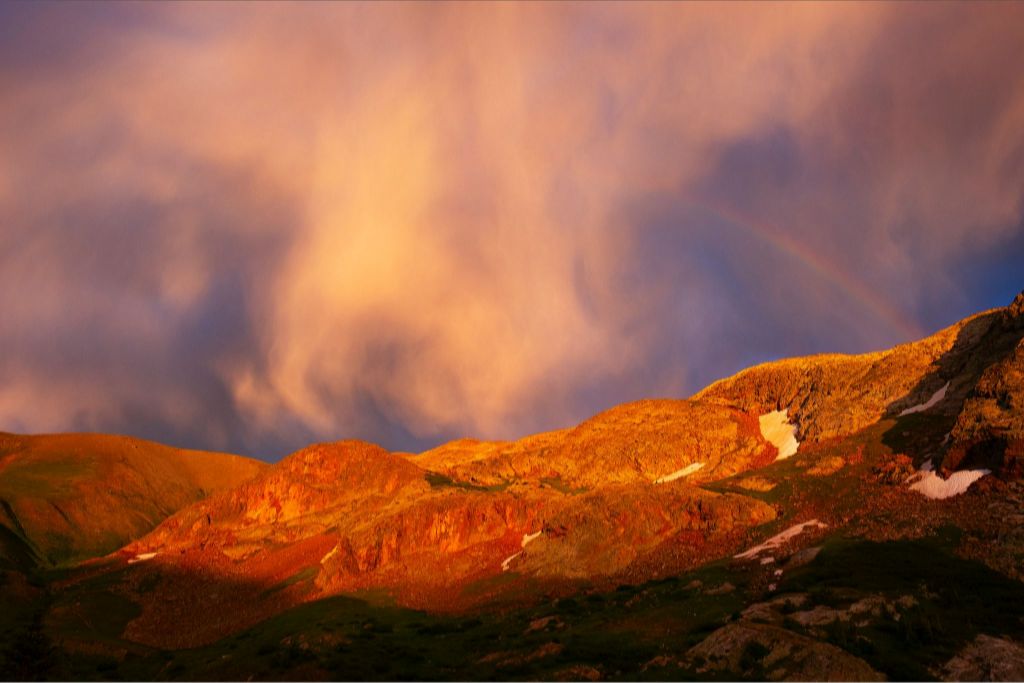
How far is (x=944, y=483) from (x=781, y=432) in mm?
62749

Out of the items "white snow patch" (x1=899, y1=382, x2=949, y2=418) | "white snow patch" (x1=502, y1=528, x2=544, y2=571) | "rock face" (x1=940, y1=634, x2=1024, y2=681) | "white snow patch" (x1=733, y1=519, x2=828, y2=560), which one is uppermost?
"white snow patch" (x1=899, y1=382, x2=949, y2=418)

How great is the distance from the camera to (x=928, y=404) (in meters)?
105

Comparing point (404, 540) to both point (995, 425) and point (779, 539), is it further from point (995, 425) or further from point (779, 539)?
point (995, 425)

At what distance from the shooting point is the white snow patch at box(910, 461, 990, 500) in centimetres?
6675

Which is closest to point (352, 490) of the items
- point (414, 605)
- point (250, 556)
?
point (250, 556)

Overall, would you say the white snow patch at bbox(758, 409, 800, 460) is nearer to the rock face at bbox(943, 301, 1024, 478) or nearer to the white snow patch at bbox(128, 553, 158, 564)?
the rock face at bbox(943, 301, 1024, 478)

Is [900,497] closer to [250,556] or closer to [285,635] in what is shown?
[285,635]

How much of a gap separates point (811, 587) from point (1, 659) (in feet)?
227

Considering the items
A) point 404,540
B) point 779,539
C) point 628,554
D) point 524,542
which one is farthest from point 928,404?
point 404,540

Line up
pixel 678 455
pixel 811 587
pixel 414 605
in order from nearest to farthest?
pixel 811 587 < pixel 414 605 < pixel 678 455

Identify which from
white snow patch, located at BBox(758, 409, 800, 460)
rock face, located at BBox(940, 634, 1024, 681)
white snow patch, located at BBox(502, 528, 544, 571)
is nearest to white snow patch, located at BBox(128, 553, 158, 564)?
white snow patch, located at BBox(502, 528, 544, 571)

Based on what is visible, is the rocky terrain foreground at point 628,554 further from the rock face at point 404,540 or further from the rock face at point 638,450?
the rock face at point 638,450

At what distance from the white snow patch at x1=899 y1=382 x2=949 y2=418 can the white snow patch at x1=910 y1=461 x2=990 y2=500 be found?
3397 centimetres

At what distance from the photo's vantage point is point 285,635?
68938 millimetres
